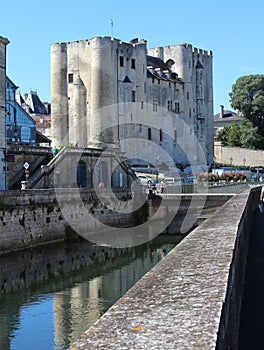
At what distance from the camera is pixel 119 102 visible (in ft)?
189

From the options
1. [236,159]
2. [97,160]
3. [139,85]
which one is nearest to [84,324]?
[97,160]

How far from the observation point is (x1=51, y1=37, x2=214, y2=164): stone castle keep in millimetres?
56469

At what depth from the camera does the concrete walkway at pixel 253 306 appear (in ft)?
23.9

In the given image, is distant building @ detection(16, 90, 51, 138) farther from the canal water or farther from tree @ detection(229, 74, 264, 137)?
the canal water

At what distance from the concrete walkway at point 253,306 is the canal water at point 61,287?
3258 millimetres

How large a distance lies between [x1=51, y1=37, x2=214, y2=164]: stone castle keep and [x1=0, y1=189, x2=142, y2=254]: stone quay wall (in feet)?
90.1

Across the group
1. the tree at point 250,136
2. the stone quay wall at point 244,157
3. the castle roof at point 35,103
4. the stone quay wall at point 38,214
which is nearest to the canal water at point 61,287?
the stone quay wall at point 38,214

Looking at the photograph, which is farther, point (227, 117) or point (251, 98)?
point (227, 117)

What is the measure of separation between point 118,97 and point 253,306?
49759mm

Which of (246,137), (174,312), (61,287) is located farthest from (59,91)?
(174,312)

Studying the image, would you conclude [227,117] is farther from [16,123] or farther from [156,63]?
[16,123]

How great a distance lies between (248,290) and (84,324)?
3437 mm

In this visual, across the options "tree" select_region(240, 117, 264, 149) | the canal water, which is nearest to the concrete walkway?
the canal water

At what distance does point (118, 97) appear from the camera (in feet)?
189
